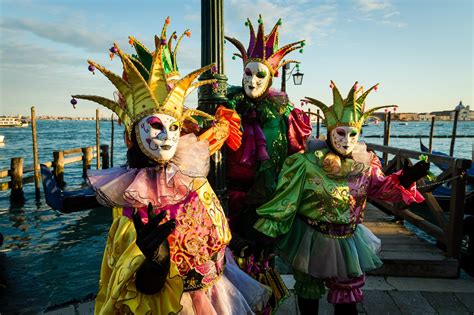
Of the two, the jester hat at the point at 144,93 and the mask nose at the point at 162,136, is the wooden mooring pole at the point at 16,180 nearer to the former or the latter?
the jester hat at the point at 144,93

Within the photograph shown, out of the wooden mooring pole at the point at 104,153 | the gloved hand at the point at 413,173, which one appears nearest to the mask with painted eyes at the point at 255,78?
the gloved hand at the point at 413,173

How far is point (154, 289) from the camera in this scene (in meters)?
1.61

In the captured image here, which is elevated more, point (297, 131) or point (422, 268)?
point (297, 131)

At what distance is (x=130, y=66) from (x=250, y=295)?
1.53 metres

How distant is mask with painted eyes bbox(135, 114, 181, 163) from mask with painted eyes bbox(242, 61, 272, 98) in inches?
51.9

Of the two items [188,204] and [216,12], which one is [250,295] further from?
[216,12]

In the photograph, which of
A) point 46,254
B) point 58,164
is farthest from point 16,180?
point 46,254

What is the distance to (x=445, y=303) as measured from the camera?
368 cm

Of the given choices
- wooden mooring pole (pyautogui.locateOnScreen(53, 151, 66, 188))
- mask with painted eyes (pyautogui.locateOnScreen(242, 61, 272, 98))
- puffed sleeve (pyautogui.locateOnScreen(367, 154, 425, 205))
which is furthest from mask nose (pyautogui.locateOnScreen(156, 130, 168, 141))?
wooden mooring pole (pyautogui.locateOnScreen(53, 151, 66, 188))

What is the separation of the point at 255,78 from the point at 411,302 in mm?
2828

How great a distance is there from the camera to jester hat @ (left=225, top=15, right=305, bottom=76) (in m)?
3.21

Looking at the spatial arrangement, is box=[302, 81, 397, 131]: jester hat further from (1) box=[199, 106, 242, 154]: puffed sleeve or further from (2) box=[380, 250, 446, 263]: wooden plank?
(2) box=[380, 250, 446, 263]: wooden plank

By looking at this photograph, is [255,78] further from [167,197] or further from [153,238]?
[153,238]

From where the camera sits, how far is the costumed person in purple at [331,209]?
2818 millimetres
